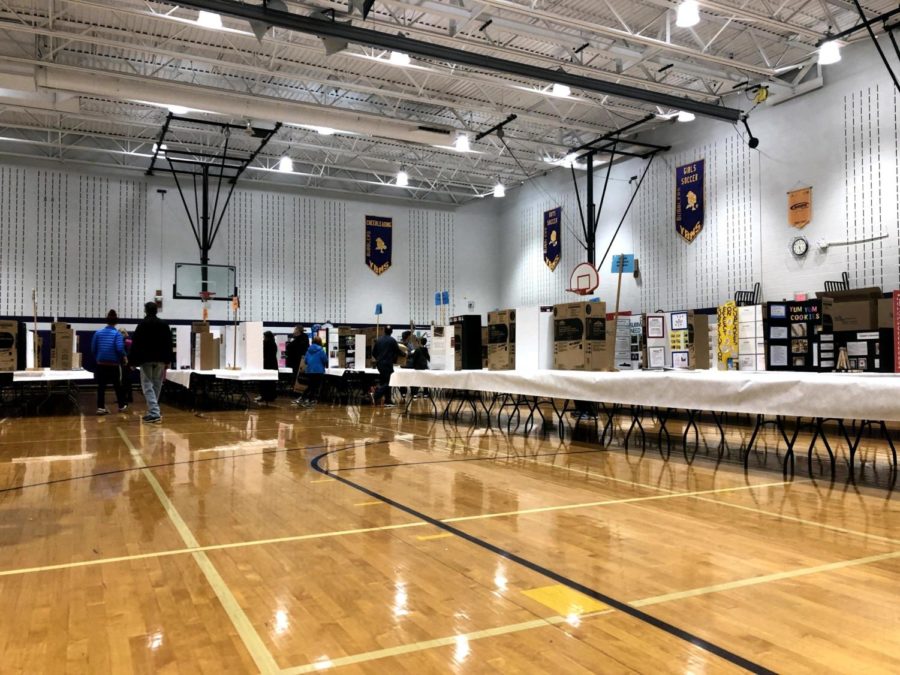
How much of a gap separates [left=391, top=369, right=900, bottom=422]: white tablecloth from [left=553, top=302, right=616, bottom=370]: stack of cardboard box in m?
0.24

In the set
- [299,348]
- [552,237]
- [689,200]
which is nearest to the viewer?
[299,348]

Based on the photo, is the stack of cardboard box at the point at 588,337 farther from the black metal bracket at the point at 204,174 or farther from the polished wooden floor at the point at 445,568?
the black metal bracket at the point at 204,174

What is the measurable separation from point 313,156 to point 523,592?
15.7 metres

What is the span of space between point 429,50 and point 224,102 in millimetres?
4470

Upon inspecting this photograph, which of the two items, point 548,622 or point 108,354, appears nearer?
point 548,622

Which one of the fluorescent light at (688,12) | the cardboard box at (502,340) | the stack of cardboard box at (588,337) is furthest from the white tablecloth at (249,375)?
the fluorescent light at (688,12)

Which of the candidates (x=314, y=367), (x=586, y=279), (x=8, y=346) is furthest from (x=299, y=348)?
(x=586, y=279)

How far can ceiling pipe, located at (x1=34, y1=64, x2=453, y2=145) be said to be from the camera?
10.8 meters

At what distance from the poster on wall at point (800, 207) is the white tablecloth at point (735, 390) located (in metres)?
7.03

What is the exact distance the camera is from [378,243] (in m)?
19.1

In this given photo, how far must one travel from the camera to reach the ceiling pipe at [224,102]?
10820 mm

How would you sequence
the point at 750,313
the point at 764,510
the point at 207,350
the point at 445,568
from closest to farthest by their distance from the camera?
the point at 445,568 → the point at 764,510 → the point at 750,313 → the point at 207,350

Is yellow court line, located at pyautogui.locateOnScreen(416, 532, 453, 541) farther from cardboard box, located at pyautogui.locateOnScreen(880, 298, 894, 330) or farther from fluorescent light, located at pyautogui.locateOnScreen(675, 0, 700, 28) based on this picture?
fluorescent light, located at pyautogui.locateOnScreen(675, 0, 700, 28)

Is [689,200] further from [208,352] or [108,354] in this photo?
[108,354]
